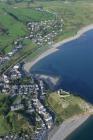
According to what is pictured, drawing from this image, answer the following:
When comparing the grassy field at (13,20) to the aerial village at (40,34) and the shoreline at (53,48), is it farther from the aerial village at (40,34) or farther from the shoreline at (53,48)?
the shoreline at (53,48)

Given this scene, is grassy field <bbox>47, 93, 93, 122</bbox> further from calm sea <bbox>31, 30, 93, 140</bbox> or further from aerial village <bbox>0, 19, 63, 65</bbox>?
aerial village <bbox>0, 19, 63, 65</bbox>

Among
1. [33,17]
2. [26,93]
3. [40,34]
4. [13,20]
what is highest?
[26,93]

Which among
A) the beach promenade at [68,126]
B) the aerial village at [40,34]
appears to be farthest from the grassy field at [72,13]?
the beach promenade at [68,126]

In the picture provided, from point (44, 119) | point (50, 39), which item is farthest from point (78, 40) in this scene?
point (44, 119)

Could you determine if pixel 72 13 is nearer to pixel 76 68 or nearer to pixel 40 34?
pixel 40 34

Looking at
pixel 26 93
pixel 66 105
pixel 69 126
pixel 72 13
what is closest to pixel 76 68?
pixel 26 93

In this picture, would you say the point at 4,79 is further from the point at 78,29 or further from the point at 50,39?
the point at 78,29
